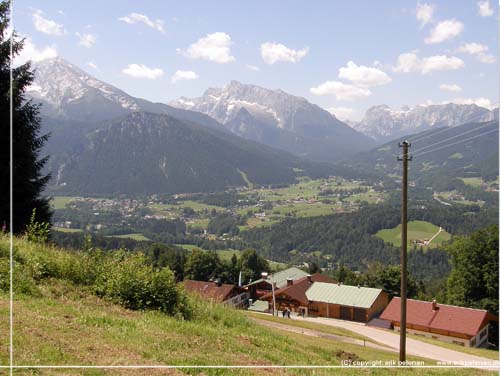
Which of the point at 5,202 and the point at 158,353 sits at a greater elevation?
the point at 5,202

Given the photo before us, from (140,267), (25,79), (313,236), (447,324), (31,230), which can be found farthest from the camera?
(313,236)

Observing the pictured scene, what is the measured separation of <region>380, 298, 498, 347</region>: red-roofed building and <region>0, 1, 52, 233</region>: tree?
134ft

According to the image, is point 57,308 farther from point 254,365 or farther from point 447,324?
point 447,324

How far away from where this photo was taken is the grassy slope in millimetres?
7496

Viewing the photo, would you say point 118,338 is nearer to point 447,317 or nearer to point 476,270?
point 447,317

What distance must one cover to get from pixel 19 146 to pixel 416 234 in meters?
168

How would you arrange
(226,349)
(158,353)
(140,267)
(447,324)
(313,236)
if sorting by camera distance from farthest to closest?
1. (313,236)
2. (447,324)
3. (140,267)
4. (226,349)
5. (158,353)

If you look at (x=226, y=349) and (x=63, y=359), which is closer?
(x=63, y=359)

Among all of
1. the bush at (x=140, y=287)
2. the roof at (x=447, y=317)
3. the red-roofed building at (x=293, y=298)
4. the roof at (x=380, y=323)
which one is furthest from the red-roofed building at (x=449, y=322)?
the bush at (x=140, y=287)

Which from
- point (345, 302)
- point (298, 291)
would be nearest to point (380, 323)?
point (345, 302)

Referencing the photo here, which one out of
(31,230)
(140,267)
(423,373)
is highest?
(31,230)

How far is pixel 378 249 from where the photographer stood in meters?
162

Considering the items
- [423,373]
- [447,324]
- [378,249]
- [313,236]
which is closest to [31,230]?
[423,373]

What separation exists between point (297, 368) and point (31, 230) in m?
9.45
